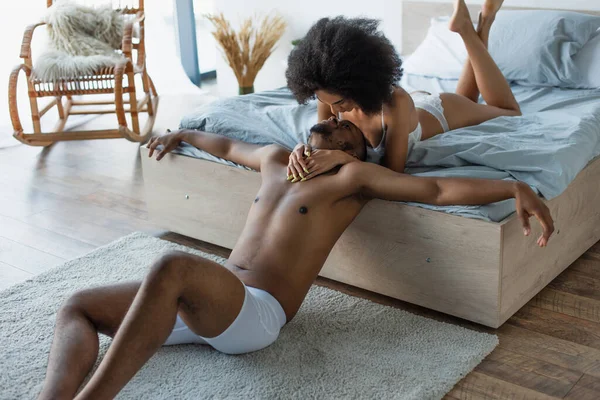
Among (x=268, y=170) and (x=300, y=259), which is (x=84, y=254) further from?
(x=300, y=259)

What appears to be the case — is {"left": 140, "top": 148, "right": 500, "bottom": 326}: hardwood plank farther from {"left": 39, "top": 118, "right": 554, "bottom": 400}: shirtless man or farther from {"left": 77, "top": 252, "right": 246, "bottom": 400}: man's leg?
{"left": 77, "top": 252, "right": 246, "bottom": 400}: man's leg

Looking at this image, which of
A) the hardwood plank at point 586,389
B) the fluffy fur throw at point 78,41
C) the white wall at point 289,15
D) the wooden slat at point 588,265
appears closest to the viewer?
the hardwood plank at point 586,389

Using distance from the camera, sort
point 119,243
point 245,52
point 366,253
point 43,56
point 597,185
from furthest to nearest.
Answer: point 245,52, point 43,56, point 119,243, point 597,185, point 366,253

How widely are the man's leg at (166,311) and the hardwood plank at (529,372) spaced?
2.42 feet

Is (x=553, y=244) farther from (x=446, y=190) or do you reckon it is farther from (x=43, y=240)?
(x=43, y=240)

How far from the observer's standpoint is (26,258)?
2.88 metres

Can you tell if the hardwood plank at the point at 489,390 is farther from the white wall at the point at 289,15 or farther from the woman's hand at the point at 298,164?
the white wall at the point at 289,15

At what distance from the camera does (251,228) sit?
7.47ft

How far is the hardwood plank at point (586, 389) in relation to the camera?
197 cm

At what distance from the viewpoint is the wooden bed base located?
225cm

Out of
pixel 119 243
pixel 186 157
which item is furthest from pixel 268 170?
pixel 119 243

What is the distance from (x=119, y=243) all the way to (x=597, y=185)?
1.79 meters

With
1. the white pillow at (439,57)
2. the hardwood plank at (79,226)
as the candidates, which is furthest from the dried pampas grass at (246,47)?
the hardwood plank at (79,226)

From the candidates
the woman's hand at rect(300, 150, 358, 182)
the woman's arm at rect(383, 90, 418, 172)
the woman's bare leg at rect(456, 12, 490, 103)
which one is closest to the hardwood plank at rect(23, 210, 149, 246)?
the woman's hand at rect(300, 150, 358, 182)
